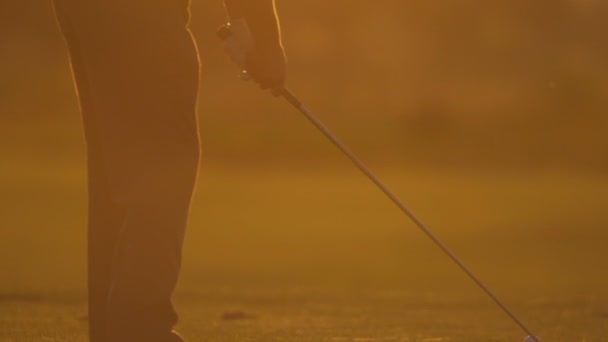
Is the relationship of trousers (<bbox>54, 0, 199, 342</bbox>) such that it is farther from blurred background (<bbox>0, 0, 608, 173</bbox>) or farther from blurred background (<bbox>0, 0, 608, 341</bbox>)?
blurred background (<bbox>0, 0, 608, 173</bbox>)

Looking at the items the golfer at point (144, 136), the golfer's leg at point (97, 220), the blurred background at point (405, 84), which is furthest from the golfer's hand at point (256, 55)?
the blurred background at point (405, 84)

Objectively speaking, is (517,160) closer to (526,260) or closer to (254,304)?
(526,260)

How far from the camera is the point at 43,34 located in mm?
45938

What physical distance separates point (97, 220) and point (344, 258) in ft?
24.5

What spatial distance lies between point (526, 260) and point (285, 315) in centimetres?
525

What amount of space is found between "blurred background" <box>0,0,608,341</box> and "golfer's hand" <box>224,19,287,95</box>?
1.97 metres

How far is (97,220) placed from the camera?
4062 mm

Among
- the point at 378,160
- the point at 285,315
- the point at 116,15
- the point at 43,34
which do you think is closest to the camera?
the point at 116,15

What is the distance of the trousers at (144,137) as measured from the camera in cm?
366

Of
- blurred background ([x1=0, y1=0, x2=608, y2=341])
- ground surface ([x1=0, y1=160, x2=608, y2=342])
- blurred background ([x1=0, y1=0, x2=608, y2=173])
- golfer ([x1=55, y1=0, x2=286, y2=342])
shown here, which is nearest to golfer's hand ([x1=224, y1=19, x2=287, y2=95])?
golfer ([x1=55, y1=0, x2=286, y2=342])

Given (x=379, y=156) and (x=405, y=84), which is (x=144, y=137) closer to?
A: (x=379, y=156)

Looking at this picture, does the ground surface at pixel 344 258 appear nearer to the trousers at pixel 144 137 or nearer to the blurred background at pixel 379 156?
the blurred background at pixel 379 156

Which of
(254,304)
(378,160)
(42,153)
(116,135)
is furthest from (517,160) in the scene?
(116,135)

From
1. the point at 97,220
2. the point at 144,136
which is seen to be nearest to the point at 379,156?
the point at 97,220
